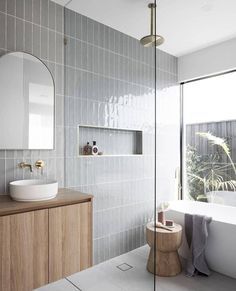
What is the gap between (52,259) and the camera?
1.90 metres

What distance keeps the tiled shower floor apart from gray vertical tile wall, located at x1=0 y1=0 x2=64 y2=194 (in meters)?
0.91

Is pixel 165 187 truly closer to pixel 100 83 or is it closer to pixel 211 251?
pixel 211 251

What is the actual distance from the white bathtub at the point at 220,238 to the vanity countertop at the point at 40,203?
1051 millimetres

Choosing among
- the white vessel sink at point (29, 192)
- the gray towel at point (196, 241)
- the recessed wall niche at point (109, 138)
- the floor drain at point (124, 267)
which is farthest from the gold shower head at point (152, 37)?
the floor drain at point (124, 267)

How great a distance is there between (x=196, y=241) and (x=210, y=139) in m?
1.11

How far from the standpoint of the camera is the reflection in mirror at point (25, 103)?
80.4 inches

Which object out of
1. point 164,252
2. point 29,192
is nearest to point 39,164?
point 29,192

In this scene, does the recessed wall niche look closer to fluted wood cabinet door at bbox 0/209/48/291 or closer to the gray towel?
fluted wood cabinet door at bbox 0/209/48/291

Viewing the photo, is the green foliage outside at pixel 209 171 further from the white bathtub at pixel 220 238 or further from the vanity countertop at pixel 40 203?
the vanity countertop at pixel 40 203

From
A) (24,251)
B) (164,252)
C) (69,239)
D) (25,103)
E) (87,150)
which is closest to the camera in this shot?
(24,251)

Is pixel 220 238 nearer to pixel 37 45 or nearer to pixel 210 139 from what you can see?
pixel 210 139

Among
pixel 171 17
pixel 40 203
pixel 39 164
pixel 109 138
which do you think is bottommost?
pixel 40 203

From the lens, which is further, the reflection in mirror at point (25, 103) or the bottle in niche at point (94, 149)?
the bottle in niche at point (94, 149)

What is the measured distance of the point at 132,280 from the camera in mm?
2213
